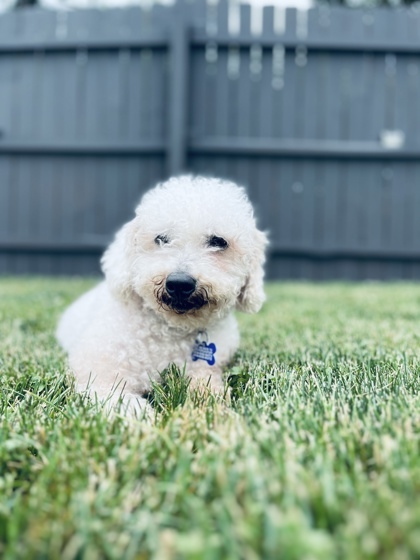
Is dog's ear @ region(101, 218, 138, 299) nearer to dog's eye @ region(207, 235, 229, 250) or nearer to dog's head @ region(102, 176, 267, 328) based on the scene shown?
dog's head @ region(102, 176, 267, 328)

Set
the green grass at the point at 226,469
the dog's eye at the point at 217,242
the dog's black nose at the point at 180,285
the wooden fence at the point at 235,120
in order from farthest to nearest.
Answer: the wooden fence at the point at 235,120 → the dog's eye at the point at 217,242 → the dog's black nose at the point at 180,285 → the green grass at the point at 226,469

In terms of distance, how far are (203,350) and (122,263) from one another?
0.45m

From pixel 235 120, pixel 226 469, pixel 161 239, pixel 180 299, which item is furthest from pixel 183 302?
pixel 235 120

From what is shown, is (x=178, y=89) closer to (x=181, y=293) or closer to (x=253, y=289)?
(x=253, y=289)

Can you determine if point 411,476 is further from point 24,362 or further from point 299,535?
point 24,362

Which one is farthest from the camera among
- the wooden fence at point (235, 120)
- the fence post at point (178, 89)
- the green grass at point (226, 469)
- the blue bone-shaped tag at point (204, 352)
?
the wooden fence at point (235, 120)

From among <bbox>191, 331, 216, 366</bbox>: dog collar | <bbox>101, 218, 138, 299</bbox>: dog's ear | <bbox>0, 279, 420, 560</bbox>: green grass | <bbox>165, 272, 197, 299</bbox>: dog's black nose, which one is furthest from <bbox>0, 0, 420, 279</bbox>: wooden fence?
<bbox>0, 279, 420, 560</bbox>: green grass

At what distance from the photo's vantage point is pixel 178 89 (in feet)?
20.4

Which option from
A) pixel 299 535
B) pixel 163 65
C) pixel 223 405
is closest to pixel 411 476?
pixel 299 535

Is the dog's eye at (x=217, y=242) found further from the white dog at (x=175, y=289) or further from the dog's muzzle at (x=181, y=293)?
the dog's muzzle at (x=181, y=293)

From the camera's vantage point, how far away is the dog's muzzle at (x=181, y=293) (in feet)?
7.05

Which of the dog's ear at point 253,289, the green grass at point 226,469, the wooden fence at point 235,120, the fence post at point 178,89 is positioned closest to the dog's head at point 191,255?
the dog's ear at point 253,289

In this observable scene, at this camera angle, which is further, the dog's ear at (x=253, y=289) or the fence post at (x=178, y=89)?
the fence post at (x=178, y=89)

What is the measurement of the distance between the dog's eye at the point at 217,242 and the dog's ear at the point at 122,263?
298mm
